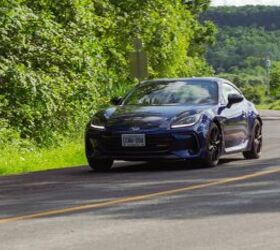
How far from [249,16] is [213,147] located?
145m

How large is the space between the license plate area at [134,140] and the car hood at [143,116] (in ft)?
0.33

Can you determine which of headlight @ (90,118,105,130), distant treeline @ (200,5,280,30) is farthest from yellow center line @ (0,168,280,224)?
distant treeline @ (200,5,280,30)

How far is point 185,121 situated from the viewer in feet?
43.9

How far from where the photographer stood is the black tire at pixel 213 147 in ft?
44.4

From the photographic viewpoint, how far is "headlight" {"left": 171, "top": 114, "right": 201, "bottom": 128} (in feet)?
43.6

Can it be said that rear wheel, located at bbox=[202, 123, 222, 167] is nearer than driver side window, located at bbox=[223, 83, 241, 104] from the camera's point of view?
Yes

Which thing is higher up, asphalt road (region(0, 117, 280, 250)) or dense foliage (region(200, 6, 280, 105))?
asphalt road (region(0, 117, 280, 250))

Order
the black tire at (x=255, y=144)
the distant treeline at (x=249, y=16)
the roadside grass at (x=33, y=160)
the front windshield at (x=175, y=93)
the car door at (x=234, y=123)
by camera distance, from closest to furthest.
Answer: the front windshield at (x=175, y=93) < the car door at (x=234, y=123) < the roadside grass at (x=33, y=160) < the black tire at (x=255, y=144) < the distant treeline at (x=249, y=16)

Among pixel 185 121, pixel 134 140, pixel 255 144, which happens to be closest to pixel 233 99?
pixel 255 144

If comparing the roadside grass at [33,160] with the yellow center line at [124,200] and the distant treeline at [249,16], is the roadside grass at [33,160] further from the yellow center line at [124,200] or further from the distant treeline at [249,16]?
the distant treeline at [249,16]

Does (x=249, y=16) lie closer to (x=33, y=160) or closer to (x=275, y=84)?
(x=275, y=84)

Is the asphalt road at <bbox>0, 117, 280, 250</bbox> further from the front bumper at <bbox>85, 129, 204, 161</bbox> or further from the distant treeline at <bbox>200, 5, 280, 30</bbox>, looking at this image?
the distant treeline at <bbox>200, 5, 280, 30</bbox>

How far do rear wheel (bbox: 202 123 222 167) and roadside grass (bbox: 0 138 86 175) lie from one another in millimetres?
3072

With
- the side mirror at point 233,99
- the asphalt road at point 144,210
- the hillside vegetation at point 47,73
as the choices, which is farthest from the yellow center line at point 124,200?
the hillside vegetation at point 47,73
